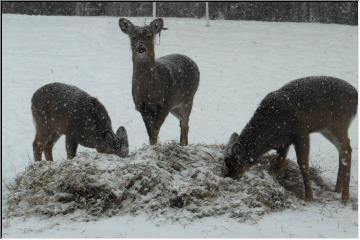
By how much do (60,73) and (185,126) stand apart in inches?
314

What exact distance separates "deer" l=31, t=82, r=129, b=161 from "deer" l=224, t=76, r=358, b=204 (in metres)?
1.91

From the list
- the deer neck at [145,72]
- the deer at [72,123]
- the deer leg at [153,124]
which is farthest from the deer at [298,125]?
the deer neck at [145,72]

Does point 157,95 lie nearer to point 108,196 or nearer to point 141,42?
point 141,42

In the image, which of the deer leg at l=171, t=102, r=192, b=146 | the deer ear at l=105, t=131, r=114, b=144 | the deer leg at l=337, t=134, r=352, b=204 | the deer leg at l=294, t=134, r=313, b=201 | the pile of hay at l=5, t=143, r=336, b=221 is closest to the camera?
the pile of hay at l=5, t=143, r=336, b=221

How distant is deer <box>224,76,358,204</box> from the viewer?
8141mm

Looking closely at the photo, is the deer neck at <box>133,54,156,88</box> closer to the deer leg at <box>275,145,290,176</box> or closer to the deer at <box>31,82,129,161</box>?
the deer at <box>31,82,129,161</box>

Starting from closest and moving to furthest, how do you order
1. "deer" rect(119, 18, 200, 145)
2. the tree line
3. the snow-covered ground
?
the snow-covered ground
"deer" rect(119, 18, 200, 145)
the tree line

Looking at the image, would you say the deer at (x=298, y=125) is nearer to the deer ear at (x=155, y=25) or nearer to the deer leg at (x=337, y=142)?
the deer leg at (x=337, y=142)

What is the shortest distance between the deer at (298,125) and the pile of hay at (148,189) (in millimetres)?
341

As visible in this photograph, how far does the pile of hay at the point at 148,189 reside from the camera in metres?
7.34

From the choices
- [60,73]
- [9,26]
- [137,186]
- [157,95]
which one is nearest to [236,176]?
[137,186]

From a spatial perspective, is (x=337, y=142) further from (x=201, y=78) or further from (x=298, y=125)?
(x=201, y=78)

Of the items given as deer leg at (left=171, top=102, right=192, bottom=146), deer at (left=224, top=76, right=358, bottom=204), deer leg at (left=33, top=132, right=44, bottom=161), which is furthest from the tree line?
deer at (left=224, top=76, right=358, bottom=204)

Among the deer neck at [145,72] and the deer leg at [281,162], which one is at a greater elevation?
the deer neck at [145,72]
